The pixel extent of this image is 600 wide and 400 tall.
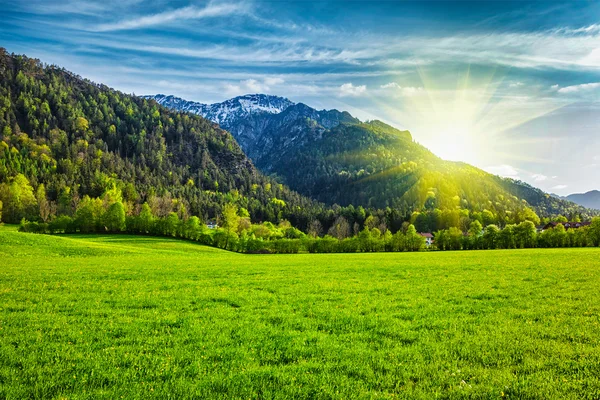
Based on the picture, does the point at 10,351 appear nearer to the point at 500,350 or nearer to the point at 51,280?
the point at 500,350

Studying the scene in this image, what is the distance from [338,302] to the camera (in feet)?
57.9

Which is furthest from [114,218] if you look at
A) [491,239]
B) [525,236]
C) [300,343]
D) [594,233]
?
[594,233]

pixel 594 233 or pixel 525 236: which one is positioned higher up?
pixel 594 233

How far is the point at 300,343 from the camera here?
1082 centimetres

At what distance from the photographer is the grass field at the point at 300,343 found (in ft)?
25.6

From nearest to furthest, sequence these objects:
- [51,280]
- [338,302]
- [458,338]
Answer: [458,338], [338,302], [51,280]

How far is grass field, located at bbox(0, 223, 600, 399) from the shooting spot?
7.79 m

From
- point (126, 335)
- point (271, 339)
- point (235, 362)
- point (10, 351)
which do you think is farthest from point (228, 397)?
point (10, 351)

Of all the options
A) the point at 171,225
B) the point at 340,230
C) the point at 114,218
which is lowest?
the point at 340,230

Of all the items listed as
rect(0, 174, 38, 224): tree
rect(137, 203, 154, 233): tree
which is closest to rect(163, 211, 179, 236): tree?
rect(137, 203, 154, 233): tree

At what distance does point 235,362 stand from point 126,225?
363 ft

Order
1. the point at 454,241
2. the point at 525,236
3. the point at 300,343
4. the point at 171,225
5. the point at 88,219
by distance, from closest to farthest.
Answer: the point at 300,343 → the point at 88,219 → the point at 525,236 → the point at 171,225 → the point at 454,241

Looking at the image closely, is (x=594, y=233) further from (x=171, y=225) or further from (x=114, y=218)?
(x=114, y=218)

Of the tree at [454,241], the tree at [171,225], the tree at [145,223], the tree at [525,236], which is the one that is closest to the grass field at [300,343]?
the tree at [171,225]
